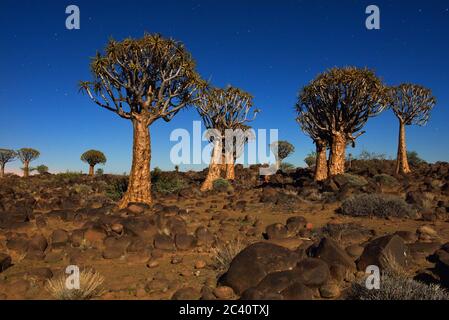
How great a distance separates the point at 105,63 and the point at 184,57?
2.77 meters

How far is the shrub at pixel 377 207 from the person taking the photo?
10.2 meters

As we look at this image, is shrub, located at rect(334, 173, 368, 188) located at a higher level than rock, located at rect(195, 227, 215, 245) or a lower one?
higher

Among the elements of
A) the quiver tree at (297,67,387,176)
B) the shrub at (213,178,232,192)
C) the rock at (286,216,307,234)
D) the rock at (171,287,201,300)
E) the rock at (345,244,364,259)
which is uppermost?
the quiver tree at (297,67,387,176)

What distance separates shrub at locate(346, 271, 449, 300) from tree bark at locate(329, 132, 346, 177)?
49.5 feet

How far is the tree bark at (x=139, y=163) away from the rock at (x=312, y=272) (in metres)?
8.49

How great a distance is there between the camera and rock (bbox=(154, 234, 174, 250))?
7.05 m

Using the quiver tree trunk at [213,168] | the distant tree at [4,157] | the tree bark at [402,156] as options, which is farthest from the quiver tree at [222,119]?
the distant tree at [4,157]

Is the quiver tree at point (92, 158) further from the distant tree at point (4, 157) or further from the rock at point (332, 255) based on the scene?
the rock at point (332, 255)

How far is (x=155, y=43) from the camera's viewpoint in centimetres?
1226

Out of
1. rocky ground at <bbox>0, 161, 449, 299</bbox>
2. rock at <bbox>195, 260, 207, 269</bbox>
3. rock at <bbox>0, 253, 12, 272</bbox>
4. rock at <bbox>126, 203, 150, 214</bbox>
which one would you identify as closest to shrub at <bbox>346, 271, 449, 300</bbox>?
rocky ground at <bbox>0, 161, 449, 299</bbox>

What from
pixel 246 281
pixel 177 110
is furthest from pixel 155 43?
pixel 246 281

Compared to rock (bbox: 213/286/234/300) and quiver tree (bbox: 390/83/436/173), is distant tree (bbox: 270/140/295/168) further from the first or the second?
rock (bbox: 213/286/234/300)

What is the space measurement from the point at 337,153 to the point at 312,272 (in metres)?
15.4
